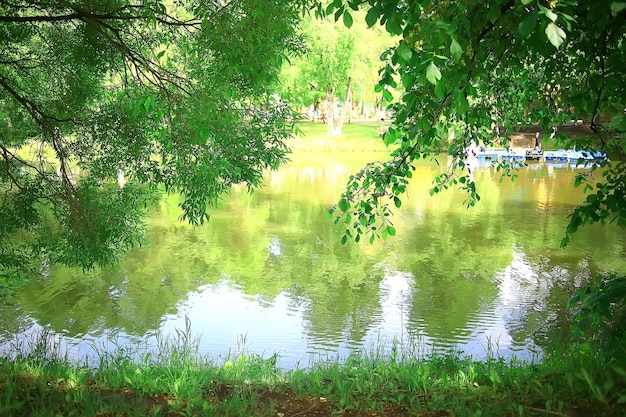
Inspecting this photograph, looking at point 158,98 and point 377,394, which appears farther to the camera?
point 158,98

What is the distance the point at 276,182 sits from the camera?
2736 cm

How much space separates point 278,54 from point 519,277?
28.6 ft

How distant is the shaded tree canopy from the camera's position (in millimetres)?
2545

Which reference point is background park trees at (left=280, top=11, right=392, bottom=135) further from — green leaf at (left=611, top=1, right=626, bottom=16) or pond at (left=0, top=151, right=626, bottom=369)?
green leaf at (left=611, top=1, right=626, bottom=16)

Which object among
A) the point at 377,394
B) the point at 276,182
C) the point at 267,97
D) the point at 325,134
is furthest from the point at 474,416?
the point at 325,134

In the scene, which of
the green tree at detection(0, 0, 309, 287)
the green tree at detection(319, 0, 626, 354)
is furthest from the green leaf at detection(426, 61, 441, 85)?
the green tree at detection(0, 0, 309, 287)

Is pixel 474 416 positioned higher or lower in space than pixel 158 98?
lower

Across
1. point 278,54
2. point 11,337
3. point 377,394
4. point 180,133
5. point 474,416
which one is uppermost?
point 278,54

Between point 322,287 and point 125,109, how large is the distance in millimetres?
6482

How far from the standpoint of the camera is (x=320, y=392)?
187 inches

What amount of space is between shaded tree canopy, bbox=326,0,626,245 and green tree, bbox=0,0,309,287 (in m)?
1.71

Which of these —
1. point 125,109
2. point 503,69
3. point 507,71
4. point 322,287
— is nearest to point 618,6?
point 503,69

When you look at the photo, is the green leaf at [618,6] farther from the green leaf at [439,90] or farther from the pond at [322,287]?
the pond at [322,287]

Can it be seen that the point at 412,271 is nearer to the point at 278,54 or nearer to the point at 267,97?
the point at 267,97
